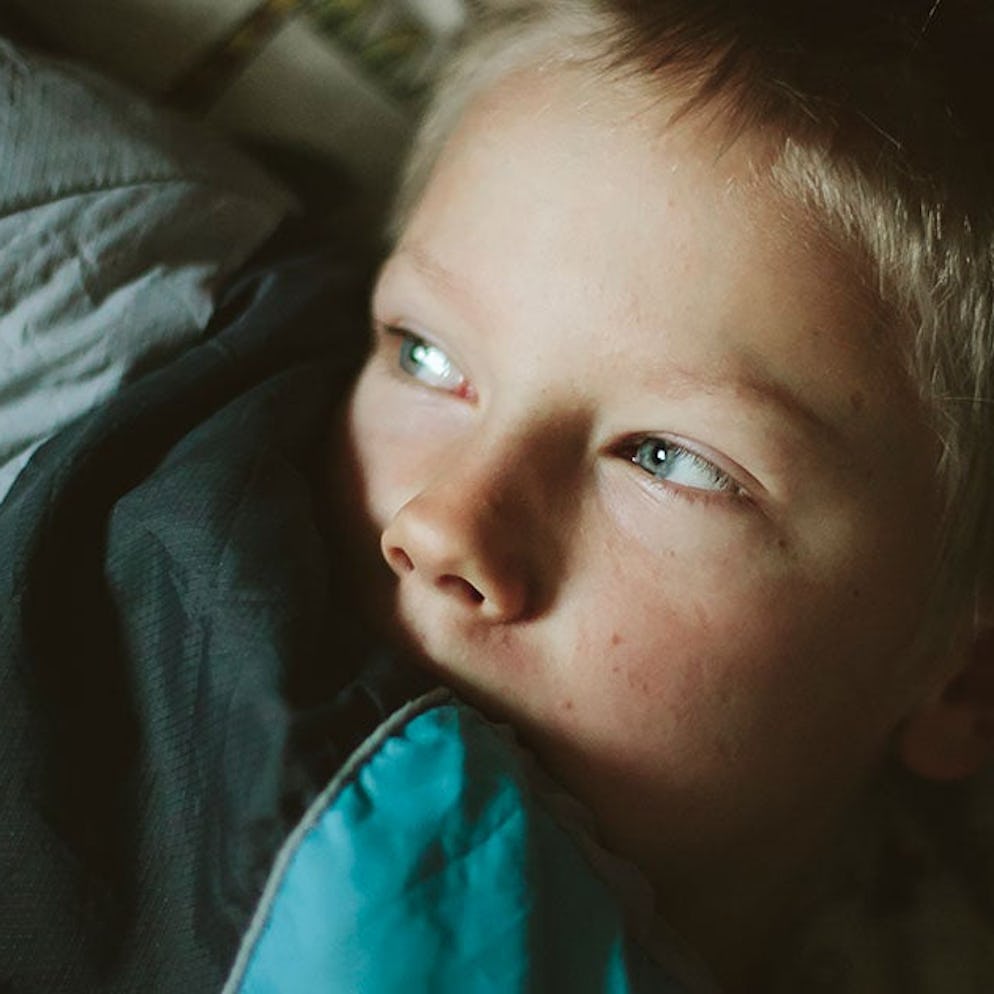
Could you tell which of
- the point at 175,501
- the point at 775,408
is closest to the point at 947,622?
the point at 775,408

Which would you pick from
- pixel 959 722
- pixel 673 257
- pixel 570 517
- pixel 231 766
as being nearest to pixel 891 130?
pixel 673 257

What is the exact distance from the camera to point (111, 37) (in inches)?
39.8

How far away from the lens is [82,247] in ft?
2.80

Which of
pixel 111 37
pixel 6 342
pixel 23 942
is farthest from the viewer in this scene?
pixel 111 37

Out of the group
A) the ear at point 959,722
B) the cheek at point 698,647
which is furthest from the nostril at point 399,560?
the ear at point 959,722

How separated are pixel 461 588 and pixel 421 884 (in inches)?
6.7

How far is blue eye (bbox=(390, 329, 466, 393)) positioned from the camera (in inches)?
35.8

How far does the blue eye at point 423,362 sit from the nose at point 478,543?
6.3 inches

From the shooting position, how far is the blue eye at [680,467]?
0.80 m

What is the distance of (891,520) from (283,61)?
0.60 metres

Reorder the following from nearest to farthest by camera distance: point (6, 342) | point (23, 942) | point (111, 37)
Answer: point (23, 942), point (6, 342), point (111, 37)

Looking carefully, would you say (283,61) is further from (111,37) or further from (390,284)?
(390,284)

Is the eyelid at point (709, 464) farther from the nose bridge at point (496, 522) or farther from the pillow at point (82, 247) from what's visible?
the pillow at point (82, 247)

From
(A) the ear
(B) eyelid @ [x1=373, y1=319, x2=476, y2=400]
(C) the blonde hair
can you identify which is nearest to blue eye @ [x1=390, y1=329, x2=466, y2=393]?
(B) eyelid @ [x1=373, y1=319, x2=476, y2=400]
